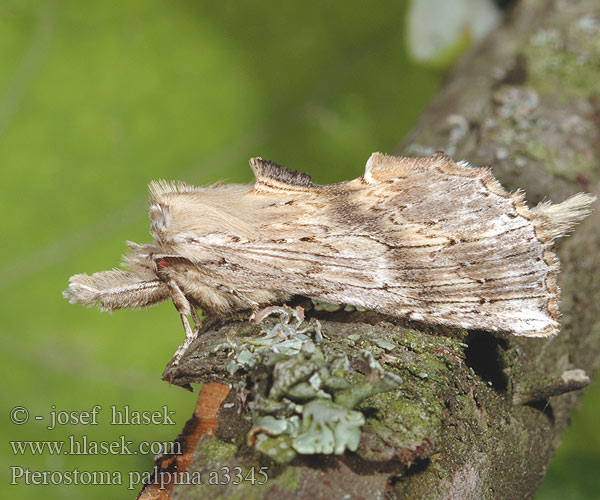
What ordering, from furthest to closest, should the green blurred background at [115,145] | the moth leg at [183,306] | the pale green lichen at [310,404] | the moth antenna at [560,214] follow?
1. the green blurred background at [115,145]
2. the moth leg at [183,306]
3. the moth antenna at [560,214]
4. the pale green lichen at [310,404]

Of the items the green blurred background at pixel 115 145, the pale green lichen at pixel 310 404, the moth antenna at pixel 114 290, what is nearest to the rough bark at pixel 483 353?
the pale green lichen at pixel 310 404

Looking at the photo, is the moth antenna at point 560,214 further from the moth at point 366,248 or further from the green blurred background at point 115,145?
the green blurred background at point 115,145

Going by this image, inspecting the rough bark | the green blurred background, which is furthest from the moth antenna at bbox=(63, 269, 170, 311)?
the green blurred background

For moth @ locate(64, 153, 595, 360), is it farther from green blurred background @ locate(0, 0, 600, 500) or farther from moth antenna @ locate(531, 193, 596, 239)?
green blurred background @ locate(0, 0, 600, 500)

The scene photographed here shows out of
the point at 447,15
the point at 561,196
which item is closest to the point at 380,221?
the point at 561,196

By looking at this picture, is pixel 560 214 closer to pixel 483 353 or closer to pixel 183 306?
pixel 483 353

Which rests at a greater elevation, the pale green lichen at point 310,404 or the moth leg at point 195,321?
the moth leg at point 195,321

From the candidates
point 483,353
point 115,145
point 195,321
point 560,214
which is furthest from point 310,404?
point 115,145
